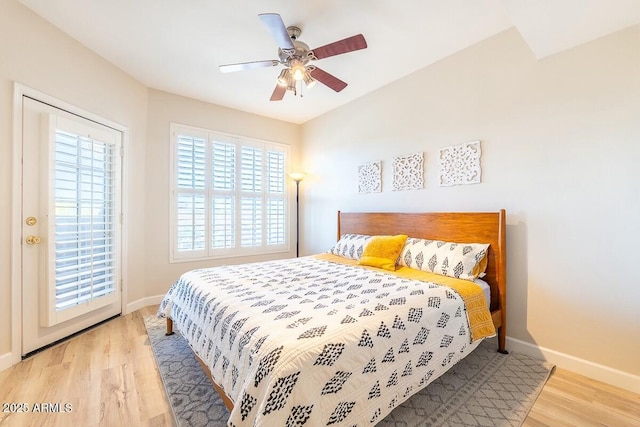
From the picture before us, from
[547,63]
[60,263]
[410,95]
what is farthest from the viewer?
[410,95]

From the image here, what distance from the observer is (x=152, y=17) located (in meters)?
2.25

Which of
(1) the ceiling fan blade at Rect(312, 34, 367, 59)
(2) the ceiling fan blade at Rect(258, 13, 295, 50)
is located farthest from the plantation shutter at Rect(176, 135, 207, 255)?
(1) the ceiling fan blade at Rect(312, 34, 367, 59)

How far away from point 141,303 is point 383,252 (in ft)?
10.3

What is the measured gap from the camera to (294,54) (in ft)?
7.15

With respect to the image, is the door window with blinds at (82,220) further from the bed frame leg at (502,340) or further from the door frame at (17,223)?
the bed frame leg at (502,340)

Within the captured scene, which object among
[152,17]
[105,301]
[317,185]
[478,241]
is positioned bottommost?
[105,301]

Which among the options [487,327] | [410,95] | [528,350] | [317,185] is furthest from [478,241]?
[317,185]

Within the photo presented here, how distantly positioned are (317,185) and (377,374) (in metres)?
3.46

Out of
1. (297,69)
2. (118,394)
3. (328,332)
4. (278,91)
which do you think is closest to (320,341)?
(328,332)

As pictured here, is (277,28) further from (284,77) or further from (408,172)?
(408,172)

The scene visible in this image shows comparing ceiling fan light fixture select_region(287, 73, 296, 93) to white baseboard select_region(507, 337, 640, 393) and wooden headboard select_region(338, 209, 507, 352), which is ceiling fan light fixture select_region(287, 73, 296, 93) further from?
white baseboard select_region(507, 337, 640, 393)

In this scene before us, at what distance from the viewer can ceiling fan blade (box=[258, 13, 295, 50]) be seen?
173cm

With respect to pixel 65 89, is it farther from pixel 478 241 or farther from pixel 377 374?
pixel 478 241

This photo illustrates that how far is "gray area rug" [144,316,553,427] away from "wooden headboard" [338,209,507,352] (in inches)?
13.1
